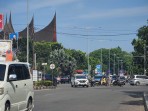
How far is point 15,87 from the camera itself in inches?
555

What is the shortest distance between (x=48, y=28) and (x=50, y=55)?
2645cm

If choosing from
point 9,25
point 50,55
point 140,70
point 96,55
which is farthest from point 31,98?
point 96,55

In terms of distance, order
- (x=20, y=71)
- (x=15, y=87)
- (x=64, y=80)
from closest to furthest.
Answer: (x=15, y=87) → (x=20, y=71) → (x=64, y=80)

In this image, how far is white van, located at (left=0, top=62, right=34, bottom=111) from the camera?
43.1ft

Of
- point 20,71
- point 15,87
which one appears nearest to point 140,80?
point 20,71

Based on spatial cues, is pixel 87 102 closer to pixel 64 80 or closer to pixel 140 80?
pixel 140 80

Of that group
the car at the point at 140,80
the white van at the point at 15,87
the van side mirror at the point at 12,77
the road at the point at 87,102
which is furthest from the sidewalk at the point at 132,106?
the car at the point at 140,80

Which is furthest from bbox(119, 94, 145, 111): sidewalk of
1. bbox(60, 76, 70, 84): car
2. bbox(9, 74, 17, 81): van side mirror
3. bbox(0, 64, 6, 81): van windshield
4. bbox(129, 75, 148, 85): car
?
bbox(60, 76, 70, 84): car

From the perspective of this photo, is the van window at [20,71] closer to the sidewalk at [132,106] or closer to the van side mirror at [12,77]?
the van side mirror at [12,77]

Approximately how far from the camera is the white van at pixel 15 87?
13125 millimetres

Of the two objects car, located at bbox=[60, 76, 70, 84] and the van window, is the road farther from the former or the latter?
car, located at bbox=[60, 76, 70, 84]

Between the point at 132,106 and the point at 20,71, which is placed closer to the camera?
the point at 20,71

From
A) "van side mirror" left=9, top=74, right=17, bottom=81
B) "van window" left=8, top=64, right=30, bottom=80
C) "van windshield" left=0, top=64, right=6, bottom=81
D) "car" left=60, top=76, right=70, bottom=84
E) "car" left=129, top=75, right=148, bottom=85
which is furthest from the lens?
"car" left=60, top=76, right=70, bottom=84

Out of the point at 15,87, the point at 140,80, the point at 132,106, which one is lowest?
the point at 132,106
